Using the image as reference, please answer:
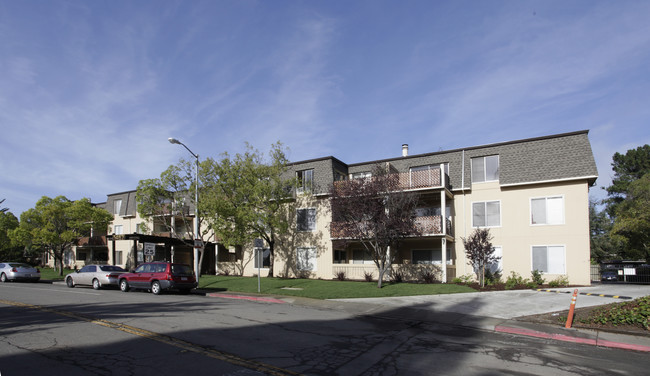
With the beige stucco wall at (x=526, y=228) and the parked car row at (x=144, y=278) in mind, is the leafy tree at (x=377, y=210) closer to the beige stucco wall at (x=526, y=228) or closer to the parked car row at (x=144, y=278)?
the beige stucco wall at (x=526, y=228)

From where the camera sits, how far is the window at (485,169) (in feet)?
78.9

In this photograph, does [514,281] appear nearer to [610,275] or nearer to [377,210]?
[377,210]

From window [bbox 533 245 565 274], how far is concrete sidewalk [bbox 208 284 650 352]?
189cm

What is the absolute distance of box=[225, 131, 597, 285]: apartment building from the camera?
849 inches

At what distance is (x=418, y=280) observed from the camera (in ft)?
78.8

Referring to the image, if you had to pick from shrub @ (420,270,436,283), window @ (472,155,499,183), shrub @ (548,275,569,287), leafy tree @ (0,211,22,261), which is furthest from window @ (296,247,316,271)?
leafy tree @ (0,211,22,261)

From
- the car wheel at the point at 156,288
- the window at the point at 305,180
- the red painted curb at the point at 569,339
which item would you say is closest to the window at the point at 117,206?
the window at the point at 305,180

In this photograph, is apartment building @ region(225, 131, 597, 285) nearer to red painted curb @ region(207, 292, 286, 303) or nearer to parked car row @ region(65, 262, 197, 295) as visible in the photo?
red painted curb @ region(207, 292, 286, 303)

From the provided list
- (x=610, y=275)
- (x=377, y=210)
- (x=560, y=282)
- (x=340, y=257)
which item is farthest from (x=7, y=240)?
(x=610, y=275)

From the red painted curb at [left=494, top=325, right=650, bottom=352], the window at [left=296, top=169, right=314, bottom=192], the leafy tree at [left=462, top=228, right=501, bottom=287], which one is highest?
the window at [left=296, top=169, right=314, bottom=192]

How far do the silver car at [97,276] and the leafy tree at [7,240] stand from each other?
76.6 ft

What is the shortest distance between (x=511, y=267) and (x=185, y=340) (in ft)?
64.6

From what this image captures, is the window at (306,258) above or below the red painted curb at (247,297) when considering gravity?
above

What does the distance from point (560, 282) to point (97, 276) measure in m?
25.3
